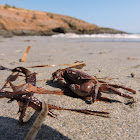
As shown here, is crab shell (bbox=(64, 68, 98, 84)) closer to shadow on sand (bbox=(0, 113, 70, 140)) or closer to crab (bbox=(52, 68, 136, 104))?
crab (bbox=(52, 68, 136, 104))

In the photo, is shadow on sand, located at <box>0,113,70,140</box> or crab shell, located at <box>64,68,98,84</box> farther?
crab shell, located at <box>64,68,98,84</box>

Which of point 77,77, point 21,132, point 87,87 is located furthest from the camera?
point 77,77

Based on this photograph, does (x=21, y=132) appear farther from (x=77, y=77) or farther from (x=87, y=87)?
(x=77, y=77)

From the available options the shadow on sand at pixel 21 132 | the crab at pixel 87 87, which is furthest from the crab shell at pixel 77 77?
the shadow on sand at pixel 21 132

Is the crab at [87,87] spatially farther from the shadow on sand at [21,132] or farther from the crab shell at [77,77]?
the shadow on sand at [21,132]

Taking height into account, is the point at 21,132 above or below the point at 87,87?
below

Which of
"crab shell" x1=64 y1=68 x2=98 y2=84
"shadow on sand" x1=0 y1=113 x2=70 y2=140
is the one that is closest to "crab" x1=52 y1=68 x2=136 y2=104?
"crab shell" x1=64 y1=68 x2=98 y2=84

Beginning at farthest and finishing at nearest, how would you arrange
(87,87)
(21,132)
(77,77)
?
(77,77) < (87,87) < (21,132)

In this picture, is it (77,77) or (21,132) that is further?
(77,77)

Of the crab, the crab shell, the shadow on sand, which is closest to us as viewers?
the shadow on sand

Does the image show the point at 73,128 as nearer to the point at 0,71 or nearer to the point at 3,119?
the point at 3,119

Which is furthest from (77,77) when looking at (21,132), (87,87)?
(21,132)
